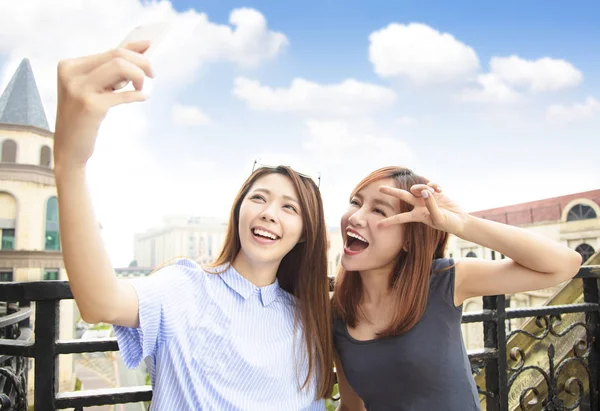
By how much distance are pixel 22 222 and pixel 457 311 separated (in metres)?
20.8

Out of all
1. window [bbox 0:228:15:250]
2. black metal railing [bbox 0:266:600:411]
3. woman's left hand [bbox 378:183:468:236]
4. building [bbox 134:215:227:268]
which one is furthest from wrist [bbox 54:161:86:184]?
building [bbox 134:215:227:268]

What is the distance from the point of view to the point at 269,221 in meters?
1.10

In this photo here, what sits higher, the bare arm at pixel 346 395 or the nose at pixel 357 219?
the nose at pixel 357 219

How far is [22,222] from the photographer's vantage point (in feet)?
58.5

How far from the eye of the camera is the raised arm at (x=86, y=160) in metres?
0.58

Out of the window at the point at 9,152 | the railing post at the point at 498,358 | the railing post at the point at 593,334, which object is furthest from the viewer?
the window at the point at 9,152

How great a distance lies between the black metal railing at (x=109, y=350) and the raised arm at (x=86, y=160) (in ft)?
1.17

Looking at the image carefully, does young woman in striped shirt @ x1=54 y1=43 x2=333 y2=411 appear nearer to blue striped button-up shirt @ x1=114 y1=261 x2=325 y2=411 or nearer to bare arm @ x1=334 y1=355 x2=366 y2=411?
blue striped button-up shirt @ x1=114 y1=261 x2=325 y2=411

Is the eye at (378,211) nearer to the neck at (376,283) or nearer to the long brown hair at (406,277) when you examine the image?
the long brown hair at (406,277)

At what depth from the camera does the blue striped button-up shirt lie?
916 mm

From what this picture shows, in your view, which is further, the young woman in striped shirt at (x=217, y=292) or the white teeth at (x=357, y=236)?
the white teeth at (x=357, y=236)

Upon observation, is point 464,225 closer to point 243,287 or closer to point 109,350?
point 243,287

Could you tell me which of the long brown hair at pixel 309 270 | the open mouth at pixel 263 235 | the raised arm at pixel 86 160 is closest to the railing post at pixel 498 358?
the long brown hair at pixel 309 270

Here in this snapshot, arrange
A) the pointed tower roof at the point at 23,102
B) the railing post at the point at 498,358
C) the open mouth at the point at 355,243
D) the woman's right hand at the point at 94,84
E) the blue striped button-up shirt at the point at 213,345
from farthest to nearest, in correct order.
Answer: the pointed tower roof at the point at 23,102
the railing post at the point at 498,358
the open mouth at the point at 355,243
the blue striped button-up shirt at the point at 213,345
the woman's right hand at the point at 94,84
